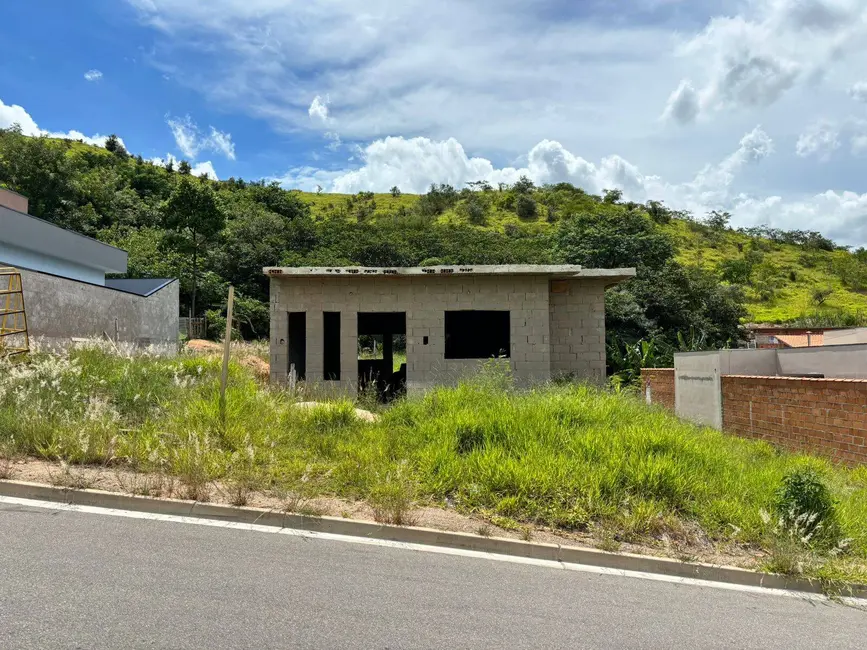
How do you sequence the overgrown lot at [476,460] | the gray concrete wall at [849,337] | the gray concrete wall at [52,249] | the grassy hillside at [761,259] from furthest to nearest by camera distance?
the grassy hillside at [761,259] → the gray concrete wall at [52,249] → the gray concrete wall at [849,337] → the overgrown lot at [476,460]

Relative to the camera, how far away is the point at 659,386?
16875 millimetres

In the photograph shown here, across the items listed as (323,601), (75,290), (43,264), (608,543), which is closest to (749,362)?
(608,543)

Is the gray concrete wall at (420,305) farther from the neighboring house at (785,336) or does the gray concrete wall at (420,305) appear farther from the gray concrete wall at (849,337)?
the neighboring house at (785,336)

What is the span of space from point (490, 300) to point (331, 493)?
34.0 ft

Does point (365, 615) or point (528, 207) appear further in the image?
point (528, 207)

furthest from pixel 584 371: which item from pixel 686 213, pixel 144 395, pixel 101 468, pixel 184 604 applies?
pixel 686 213

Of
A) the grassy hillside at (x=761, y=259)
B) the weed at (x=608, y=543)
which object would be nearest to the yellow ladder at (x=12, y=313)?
the weed at (x=608, y=543)

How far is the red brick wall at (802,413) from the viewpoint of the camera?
28.2 feet

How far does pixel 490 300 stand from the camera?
15.6 m

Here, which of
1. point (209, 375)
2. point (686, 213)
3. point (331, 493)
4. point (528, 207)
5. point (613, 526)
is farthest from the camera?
Answer: point (686, 213)

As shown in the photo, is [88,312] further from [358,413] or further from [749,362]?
[749,362]

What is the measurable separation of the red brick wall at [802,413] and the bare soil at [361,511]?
15.6 ft

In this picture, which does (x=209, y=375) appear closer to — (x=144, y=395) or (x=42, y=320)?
(x=144, y=395)

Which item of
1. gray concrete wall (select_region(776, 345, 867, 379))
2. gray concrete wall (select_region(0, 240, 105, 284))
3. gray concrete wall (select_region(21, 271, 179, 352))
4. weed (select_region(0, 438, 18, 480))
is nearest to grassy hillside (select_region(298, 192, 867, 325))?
gray concrete wall (select_region(776, 345, 867, 379))
